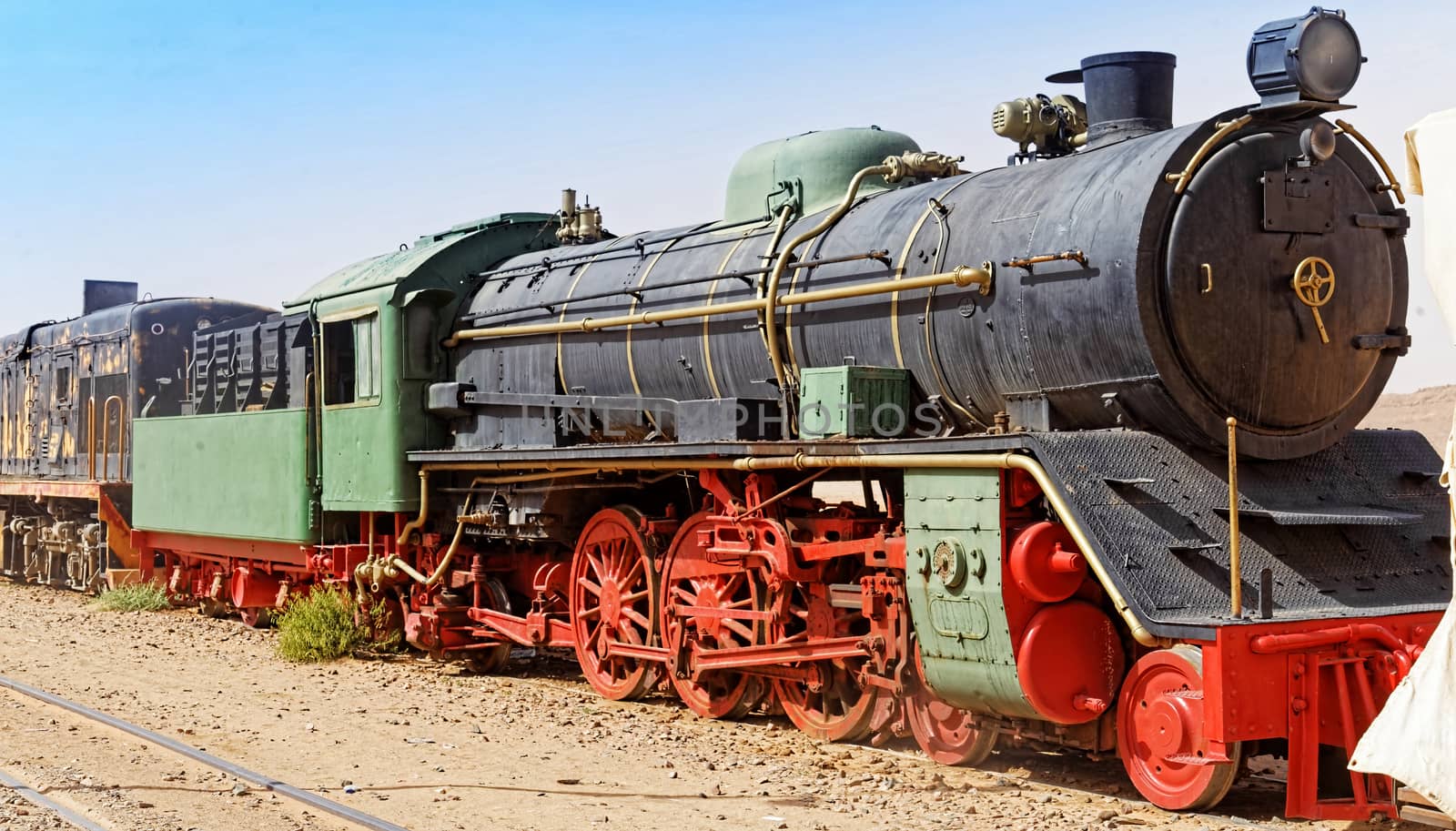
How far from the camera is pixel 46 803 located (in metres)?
6.79

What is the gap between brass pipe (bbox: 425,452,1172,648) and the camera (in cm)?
632

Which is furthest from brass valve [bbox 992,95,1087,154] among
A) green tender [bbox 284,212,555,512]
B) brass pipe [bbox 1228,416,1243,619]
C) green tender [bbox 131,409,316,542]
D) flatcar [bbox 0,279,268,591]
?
flatcar [bbox 0,279,268,591]

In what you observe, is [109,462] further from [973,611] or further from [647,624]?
[973,611]

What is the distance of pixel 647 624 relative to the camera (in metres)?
9.66

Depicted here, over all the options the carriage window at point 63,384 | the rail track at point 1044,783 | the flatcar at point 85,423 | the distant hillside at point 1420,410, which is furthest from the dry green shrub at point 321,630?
the distant hillside at point 1420,410

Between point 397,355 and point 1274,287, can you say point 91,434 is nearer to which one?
point 397,355

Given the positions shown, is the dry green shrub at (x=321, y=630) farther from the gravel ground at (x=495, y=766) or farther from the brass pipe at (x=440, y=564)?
the brass pipe at (x=440, y=564)

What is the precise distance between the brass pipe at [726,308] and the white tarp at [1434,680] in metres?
2.66

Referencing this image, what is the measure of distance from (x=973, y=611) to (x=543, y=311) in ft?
17.1

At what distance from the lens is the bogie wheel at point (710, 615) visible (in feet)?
29.1

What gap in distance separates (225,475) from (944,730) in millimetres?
8568

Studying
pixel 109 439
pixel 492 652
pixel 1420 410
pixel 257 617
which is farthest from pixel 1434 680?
pixel 1420 410

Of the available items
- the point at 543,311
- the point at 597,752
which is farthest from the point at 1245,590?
the point at 543,311

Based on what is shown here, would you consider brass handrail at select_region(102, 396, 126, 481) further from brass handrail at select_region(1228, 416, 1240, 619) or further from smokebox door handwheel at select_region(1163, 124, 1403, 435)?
brass handrail at select_region(1228, 416, 1240, 619)
